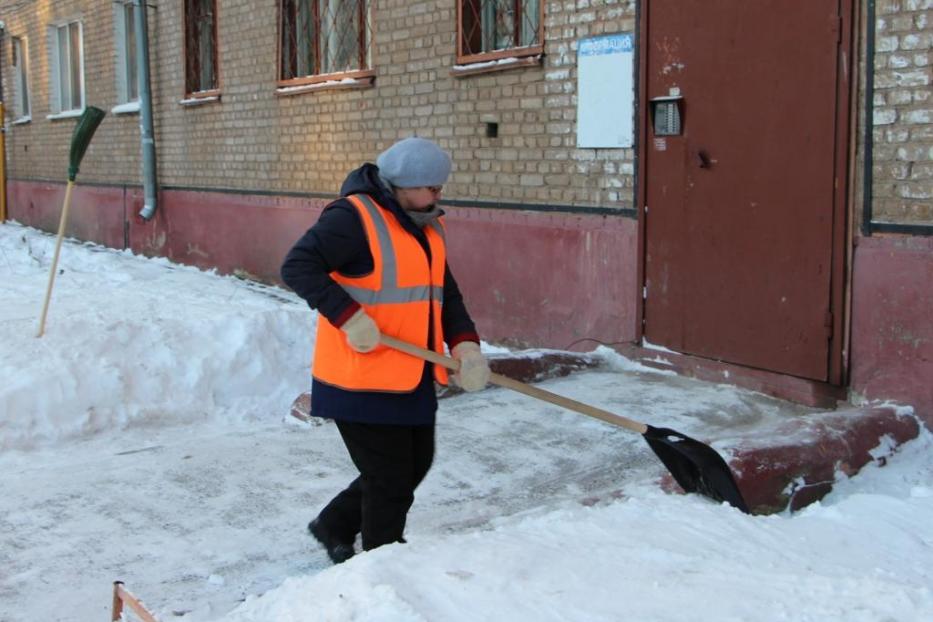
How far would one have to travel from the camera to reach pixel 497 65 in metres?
7.54

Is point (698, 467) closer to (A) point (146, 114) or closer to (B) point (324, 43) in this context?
(B) point (324, 43)

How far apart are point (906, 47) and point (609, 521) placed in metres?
2.88

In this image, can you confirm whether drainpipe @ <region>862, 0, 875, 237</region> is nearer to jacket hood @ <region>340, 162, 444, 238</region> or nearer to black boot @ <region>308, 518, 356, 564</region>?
jacket hood @ <region>340, 162, 444, 238</region>

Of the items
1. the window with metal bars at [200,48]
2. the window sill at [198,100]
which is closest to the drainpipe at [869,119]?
the window sill at [198,100]

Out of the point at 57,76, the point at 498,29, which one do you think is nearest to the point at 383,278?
the point at 498,29

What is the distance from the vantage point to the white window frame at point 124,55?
13.9 meters

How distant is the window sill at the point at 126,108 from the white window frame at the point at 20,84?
4.17 m

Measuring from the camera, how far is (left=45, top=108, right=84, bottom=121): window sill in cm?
1539

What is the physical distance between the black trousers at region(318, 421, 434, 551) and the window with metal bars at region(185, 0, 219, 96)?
936cm

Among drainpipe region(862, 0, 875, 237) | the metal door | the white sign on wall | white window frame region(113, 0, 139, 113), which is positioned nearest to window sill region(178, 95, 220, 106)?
white window frame region(113, 0, 139, 113)

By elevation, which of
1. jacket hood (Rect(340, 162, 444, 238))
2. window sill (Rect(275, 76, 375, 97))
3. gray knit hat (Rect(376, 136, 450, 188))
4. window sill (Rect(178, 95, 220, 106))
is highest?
window sill (Rect(178, 95, 220, 106))

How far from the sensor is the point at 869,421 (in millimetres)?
4750

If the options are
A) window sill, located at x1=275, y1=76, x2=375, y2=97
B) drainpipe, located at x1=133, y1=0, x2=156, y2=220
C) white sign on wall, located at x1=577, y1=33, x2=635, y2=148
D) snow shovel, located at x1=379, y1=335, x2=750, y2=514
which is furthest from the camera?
drainpipe, located at x1=133, y1=0, x2=156, y2=220

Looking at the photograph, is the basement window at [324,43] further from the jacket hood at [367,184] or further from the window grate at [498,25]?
the jacket hood at [367,184]
